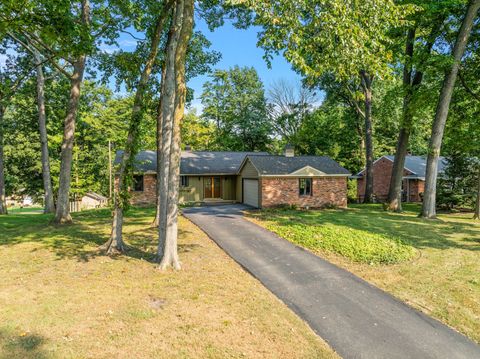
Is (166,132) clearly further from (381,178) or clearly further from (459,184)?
(381,178)

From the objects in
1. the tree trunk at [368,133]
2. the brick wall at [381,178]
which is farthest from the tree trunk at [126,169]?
the brick wall at [381,178]

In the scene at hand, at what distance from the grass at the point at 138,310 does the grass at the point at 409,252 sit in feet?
10.6

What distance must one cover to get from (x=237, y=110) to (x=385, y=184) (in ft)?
63.1

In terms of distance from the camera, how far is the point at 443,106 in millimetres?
16438

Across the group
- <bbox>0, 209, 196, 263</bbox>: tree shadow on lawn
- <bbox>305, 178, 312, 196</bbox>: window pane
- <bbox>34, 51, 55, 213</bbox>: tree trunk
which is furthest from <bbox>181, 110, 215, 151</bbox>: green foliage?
<bbox>0, 209, 196, 263</bbox>: tree shadow on lawn

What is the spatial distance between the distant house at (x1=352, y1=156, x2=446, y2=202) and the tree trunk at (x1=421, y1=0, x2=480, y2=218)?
11.6 meters

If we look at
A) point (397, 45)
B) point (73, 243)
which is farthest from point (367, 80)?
point (73, 243)

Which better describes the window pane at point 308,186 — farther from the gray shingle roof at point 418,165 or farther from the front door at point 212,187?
the gray shingle roof at point 418,165

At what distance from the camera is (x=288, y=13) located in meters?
7.19

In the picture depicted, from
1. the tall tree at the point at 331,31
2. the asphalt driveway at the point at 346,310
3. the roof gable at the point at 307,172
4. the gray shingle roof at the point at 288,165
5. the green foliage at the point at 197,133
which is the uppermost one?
the green foliage at the point at 197,133

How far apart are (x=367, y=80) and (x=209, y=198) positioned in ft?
51.4

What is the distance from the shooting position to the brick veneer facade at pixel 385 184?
28602 mm

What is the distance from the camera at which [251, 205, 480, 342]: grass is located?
7.03m

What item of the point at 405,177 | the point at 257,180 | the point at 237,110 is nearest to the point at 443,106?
the point at 257,180
